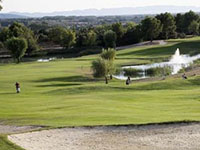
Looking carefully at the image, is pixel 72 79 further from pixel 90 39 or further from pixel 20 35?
pixel 90 39

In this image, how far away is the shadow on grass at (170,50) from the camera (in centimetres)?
11050

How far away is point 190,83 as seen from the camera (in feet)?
155

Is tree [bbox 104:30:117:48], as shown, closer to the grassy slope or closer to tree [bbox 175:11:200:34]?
tree [bbox 175:11:200:34]

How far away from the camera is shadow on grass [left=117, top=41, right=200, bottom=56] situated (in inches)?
4350

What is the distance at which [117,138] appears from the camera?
2019 cm

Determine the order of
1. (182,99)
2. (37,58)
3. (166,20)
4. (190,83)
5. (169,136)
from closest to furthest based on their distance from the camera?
(169,136)
(182,99)
(190,83)
(37,58)
(166,20)

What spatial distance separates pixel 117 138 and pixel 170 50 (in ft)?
318

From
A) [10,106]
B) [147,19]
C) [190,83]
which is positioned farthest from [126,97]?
[147,19]

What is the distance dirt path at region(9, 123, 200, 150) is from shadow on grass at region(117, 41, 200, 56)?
88577 millimetres

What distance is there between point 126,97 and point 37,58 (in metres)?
95.6

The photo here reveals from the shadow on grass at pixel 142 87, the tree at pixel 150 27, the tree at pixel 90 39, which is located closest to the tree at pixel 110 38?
the tree at pixel 90 39

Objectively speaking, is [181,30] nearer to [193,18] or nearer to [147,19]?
[193,18]

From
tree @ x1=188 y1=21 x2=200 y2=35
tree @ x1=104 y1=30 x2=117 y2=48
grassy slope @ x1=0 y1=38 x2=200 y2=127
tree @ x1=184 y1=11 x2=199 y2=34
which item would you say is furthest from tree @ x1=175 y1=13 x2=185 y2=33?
grassy slope @ x1=0 y1=38 x2=200 y2=127

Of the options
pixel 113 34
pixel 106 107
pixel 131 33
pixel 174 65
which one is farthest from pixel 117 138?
pixel 131 33
